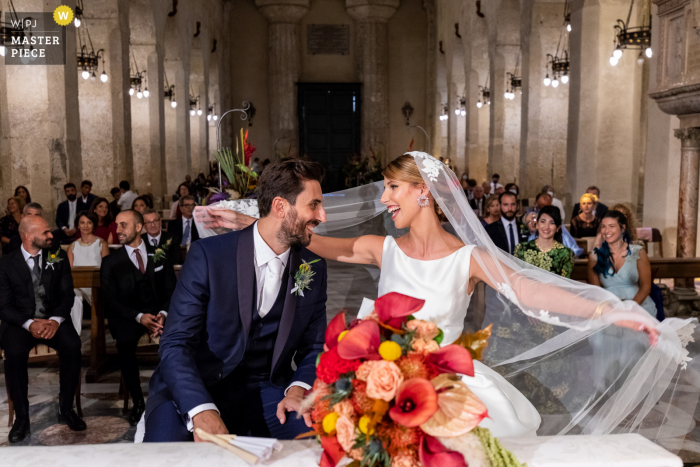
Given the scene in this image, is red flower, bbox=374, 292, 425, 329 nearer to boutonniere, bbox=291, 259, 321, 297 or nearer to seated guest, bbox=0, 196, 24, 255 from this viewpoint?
boutonniere, bbox=291, 259, 321, 297

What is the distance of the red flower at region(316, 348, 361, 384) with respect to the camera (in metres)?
1.56

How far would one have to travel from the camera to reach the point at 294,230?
9.02 ft

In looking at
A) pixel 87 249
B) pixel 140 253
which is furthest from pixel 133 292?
pixel 87 249

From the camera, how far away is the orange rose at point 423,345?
1.56 metres

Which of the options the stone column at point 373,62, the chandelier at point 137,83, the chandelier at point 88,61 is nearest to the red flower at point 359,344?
the chandelier at point 88,61

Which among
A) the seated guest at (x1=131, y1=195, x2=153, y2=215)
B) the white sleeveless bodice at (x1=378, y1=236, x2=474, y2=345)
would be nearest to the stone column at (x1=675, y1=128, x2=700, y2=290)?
the white sleeveless bodice at (x1=378, y1=236, x2=474, y2=345)

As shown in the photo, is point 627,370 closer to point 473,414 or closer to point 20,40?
point 473,414

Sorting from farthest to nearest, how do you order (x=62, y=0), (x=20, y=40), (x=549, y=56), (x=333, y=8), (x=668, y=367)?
(x=333, y=8) → (x=549, y=56) → (x=62, y=0) → (x=20, y=40) → (x=668, y=367)

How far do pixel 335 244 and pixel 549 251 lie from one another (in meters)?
2.68

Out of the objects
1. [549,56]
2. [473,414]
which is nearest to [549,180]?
[549,56]

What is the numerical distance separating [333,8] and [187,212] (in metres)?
18.7

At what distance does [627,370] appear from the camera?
2.73 meters

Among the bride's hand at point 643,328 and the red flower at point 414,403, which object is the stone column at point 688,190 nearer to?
the bride's hand at point 643,328

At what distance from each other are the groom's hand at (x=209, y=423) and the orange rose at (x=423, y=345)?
1.10 m
